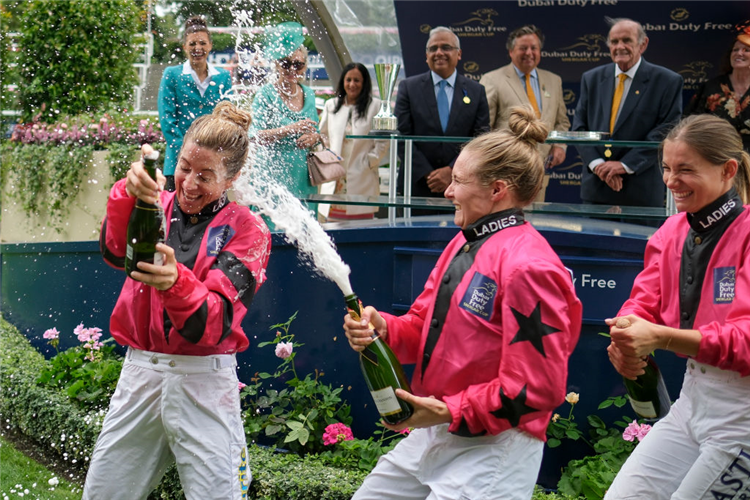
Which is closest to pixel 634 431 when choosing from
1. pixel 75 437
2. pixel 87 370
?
pixel 75 437

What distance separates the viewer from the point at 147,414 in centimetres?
345

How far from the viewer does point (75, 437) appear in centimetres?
562


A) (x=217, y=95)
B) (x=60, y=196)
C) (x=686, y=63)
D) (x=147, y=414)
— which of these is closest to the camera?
(x=147, y=414)

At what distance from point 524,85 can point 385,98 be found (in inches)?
80.6

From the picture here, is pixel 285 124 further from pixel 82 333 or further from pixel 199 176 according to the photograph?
pixel 199 176

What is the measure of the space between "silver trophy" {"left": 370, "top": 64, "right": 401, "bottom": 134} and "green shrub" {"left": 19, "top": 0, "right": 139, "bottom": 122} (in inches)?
240

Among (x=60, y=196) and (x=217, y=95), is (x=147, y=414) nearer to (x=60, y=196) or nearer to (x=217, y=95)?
(x=217, y=95)

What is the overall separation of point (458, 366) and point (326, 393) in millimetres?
2603

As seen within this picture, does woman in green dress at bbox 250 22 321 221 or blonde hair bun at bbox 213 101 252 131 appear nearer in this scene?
blonde hair bun at bbox 213 101 252 131

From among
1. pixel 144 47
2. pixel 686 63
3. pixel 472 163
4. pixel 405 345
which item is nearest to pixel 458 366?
pixel 405 345

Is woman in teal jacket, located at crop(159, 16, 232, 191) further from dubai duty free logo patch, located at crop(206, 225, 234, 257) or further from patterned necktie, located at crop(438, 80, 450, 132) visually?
dubai duty free logo patch, located at crop(206, 225, 234, 257)

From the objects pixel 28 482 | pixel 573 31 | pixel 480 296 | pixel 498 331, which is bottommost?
pixel 28 482

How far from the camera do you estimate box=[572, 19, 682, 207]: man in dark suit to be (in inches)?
211

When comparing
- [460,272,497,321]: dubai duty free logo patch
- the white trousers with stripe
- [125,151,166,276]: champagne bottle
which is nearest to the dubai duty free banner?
the white trousers with stripe
